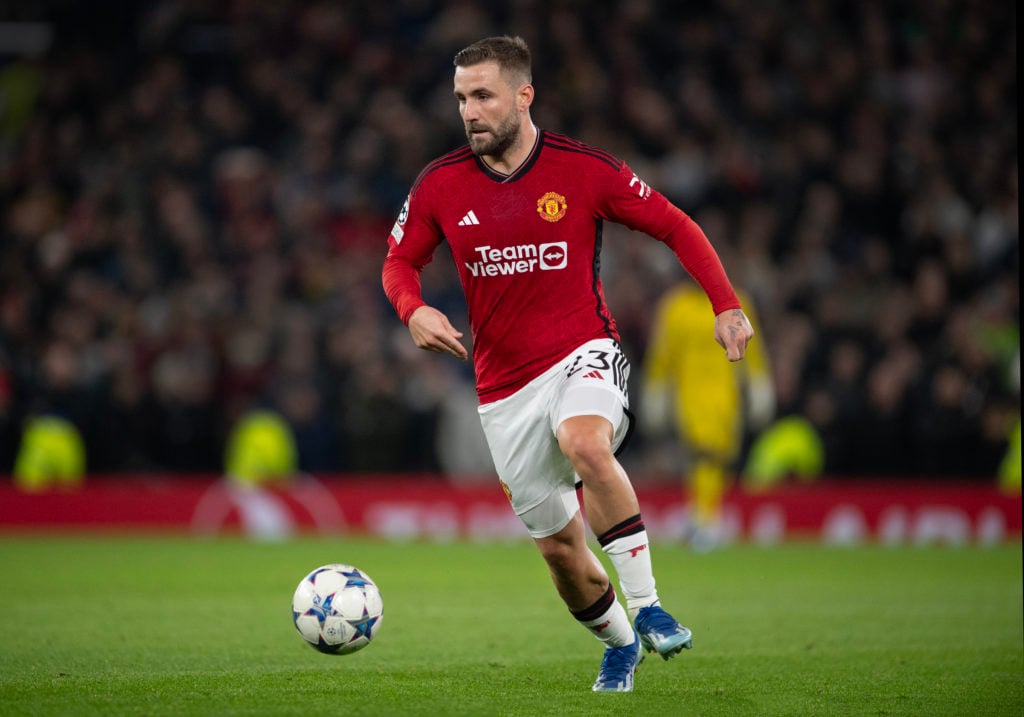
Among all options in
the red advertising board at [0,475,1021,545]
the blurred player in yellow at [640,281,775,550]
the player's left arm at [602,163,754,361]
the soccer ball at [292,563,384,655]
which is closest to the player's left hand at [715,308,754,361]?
the player's left arm at [602,163,754,361]

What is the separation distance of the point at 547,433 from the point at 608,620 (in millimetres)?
787

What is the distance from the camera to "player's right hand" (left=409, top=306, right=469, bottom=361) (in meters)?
5.37

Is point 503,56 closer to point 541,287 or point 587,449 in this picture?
point 541,287

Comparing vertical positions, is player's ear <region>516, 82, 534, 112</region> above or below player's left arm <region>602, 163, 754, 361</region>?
above

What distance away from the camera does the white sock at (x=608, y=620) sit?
224 inches

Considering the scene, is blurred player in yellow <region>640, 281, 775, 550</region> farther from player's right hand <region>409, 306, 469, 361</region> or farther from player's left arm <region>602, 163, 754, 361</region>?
player's right hand <region>409, 306, 469, 361</region>

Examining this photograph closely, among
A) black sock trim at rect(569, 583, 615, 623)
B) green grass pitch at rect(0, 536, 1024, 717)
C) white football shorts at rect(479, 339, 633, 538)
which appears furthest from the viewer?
black sock trim at rect(569, 583, 615, 623)

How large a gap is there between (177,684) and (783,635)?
3374 millimetres

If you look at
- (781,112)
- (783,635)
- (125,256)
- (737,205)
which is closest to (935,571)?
(783,635)

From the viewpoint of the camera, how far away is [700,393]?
1351 cm

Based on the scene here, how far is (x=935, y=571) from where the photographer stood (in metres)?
11.4

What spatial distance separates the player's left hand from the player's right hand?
986mm

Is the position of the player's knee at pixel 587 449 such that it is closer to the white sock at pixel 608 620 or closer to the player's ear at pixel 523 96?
the white sock at pixel 608 620

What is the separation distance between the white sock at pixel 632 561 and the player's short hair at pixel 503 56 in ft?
5.94
